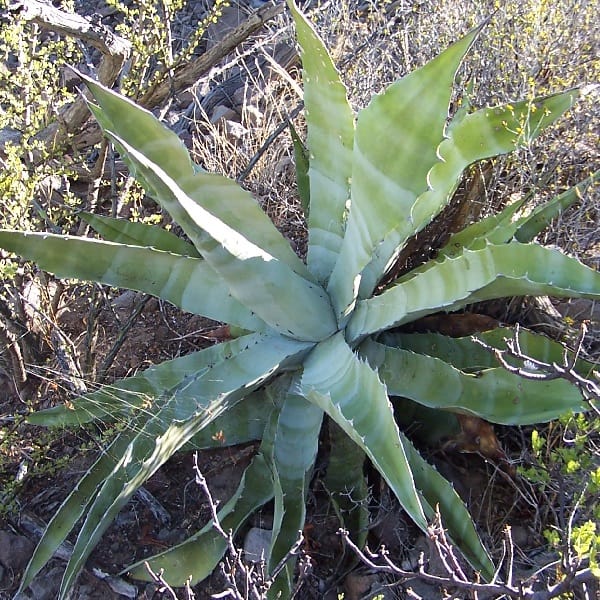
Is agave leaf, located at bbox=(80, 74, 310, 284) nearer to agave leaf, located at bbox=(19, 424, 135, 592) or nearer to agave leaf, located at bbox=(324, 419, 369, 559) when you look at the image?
agave leaf, located at bbox=(324, 419, 369, 559)

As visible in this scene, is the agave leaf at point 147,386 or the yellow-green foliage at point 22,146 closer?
the agave leaf at point 147,386

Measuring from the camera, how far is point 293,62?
404 cm

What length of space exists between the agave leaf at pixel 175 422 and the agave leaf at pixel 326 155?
31cm

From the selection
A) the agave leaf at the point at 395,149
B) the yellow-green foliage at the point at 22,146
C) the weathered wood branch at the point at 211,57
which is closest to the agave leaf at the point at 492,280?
the agave leaf at the point at 395,149

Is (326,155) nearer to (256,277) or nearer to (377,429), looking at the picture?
(256,277)

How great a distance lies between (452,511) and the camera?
169cm

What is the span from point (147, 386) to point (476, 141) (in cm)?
116

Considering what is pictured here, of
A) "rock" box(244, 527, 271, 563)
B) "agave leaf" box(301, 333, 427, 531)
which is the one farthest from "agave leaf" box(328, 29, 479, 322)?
"rock" box(244, 527, 271, 563)

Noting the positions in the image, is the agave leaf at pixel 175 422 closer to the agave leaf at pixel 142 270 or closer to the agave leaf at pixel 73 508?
the agave leaf at pixel 73 508

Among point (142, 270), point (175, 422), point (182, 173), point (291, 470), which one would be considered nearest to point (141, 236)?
point (142, 270)

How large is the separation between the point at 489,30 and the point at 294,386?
173 cm

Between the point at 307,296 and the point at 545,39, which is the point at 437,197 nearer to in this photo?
the point at 307,296

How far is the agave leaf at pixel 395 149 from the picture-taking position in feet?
5.22

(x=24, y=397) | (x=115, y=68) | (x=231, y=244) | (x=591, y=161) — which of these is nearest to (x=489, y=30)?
(x=591, y=161)
